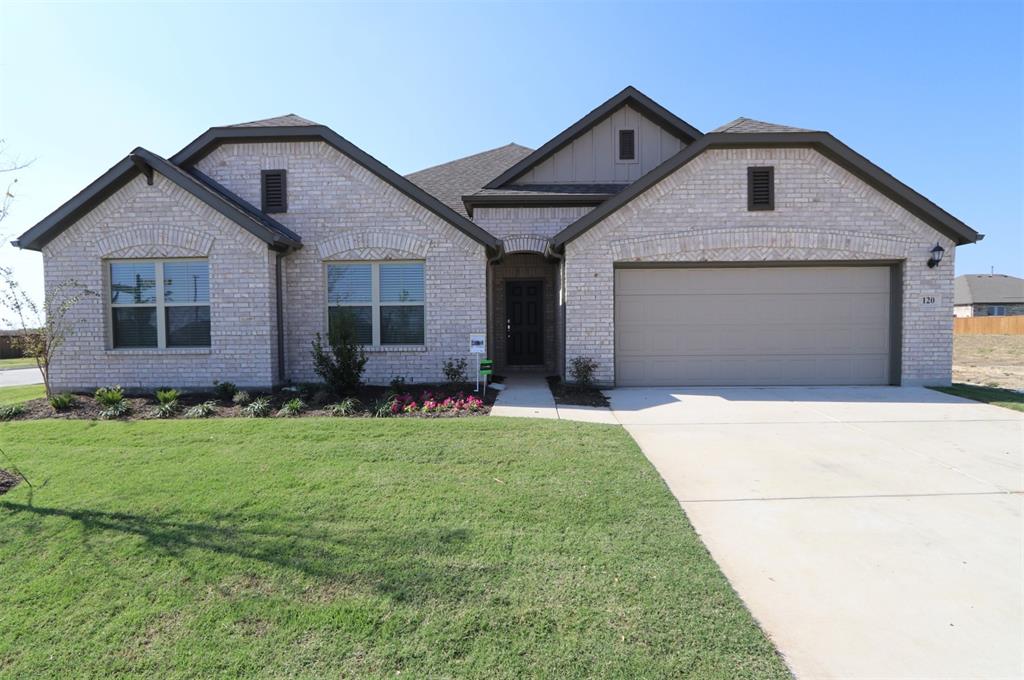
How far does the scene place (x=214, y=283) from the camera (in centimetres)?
950

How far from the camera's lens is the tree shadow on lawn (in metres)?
3.10

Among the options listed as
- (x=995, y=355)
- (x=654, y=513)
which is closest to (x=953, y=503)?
(x=654, y=513)

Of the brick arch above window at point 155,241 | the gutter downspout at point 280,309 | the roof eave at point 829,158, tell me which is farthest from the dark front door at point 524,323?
the brick arch above window at point 155,241

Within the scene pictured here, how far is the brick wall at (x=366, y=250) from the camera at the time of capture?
402 inches

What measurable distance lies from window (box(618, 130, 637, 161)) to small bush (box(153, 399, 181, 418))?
1120 centimetres

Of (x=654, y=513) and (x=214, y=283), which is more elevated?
(x=214, y=283)

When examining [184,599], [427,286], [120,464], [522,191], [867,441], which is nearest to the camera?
[184,599]

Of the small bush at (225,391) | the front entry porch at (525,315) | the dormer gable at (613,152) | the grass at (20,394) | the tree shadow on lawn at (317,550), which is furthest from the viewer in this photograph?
the front entry porch at (525,315)

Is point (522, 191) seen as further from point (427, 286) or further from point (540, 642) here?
point (540, 642)

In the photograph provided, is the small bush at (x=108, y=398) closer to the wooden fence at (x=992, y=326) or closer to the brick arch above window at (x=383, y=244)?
the brick arch above window at (x=383, y=244)

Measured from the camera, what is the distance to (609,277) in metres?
10.2

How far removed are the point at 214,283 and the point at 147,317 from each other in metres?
1.61

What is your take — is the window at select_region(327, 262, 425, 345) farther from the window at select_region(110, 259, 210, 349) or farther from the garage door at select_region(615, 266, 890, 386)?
the garage door at select_region(615, 266, 890, 386)

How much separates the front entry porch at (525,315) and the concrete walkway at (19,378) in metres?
12.3
